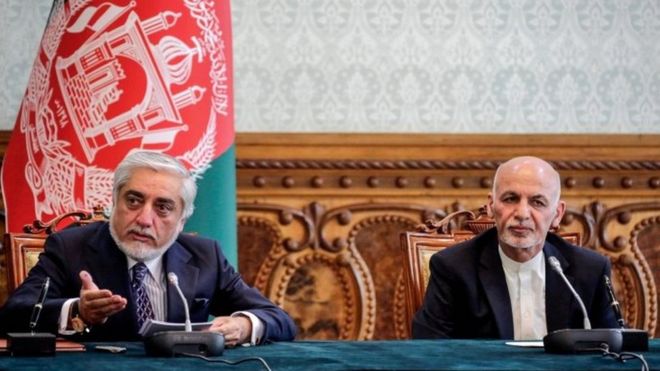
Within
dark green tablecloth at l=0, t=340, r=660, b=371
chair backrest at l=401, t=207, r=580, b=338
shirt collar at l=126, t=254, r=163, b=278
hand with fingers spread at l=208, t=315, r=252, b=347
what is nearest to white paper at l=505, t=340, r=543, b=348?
dark green tablecloth at l=0, t=340, r=660, b=371

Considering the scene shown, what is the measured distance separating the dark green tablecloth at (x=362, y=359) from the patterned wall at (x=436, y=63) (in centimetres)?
271

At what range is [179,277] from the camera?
3553 millimetres

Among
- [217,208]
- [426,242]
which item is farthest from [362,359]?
[217,208]

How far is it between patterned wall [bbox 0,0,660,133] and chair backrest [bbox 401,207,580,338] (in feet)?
5.10

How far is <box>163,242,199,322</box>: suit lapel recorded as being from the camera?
3.45 m

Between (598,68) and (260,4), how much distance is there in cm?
164

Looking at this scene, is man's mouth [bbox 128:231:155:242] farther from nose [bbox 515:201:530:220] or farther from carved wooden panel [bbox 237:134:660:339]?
carved wooden panel [bbox 237:134:660:339]

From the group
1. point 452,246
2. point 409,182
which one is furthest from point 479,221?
point 409,182

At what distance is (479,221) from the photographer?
421 centimetres

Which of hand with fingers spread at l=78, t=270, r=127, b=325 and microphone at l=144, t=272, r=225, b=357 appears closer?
microphone at l=144, t=272, r=225, b=357

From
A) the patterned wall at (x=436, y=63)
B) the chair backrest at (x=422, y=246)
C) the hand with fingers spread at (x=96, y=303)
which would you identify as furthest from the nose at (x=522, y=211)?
the patterned wall at (x=436, y=63)

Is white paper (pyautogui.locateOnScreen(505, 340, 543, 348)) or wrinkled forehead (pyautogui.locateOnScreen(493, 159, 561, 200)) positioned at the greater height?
wrinkled forehead (pyautogui.locateOnScreen(493, 159, 561, 200))

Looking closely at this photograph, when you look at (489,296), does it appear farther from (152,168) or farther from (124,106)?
(124,106)

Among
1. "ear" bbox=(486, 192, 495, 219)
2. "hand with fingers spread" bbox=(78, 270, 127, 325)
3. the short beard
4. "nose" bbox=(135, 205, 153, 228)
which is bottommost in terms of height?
"hand with fingers spread" bbox=(78, 270, 127, 325)
